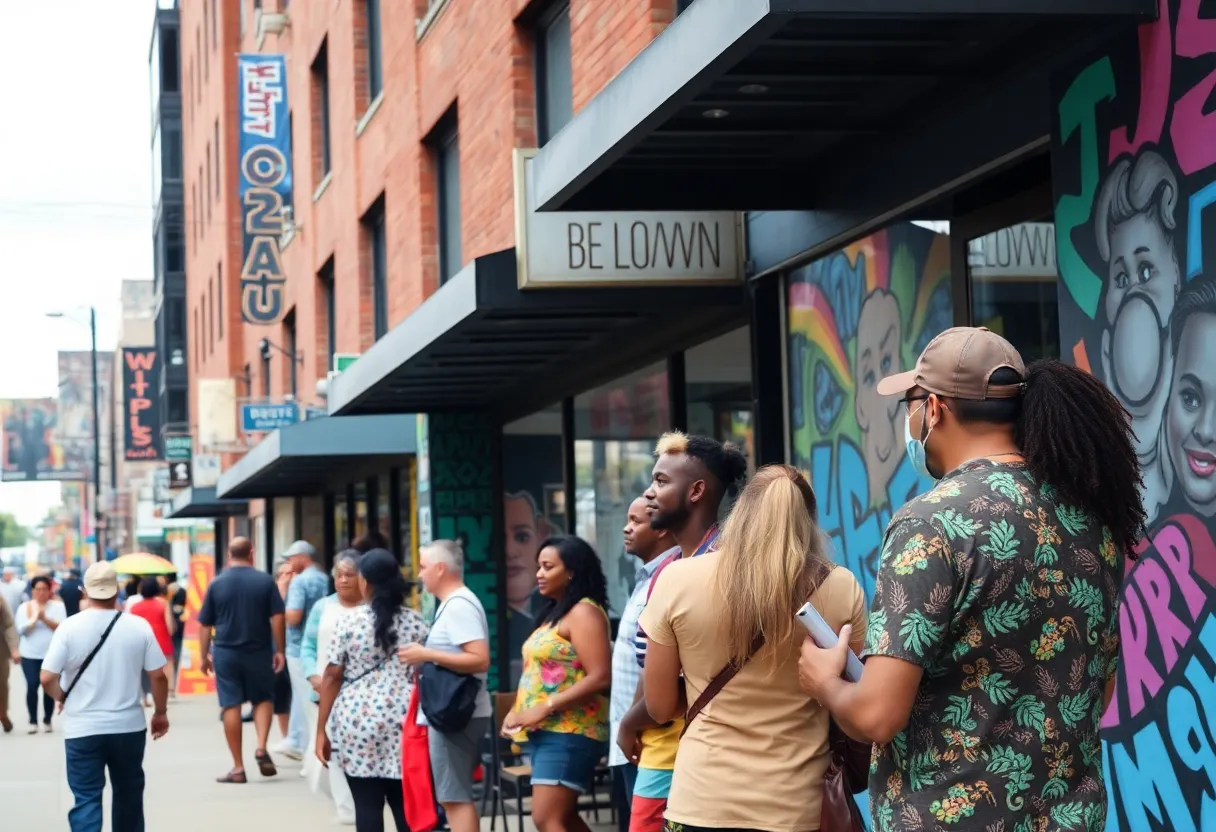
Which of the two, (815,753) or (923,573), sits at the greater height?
(923,573)

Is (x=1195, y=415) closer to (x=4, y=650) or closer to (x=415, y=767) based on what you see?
(x=415, y=767)

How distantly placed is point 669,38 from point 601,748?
129 inches

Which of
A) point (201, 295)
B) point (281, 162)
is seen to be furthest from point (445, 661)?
point (201, 295)

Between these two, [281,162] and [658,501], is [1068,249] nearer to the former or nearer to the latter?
[658,501]

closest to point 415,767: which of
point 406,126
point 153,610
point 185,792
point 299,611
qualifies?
point 185,792

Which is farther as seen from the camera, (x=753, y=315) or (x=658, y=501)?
(x=753, y=315)

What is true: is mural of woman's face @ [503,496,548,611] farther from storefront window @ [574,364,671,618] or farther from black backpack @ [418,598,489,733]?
black backpack @ [418,598,489,733]

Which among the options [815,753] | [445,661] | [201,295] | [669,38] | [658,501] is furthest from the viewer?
[201,295]

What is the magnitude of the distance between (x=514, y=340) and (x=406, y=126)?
667 cm

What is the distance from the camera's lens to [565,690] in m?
7.79

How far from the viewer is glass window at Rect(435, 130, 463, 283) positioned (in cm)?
1711

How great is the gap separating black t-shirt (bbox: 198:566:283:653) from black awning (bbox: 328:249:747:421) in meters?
1.63

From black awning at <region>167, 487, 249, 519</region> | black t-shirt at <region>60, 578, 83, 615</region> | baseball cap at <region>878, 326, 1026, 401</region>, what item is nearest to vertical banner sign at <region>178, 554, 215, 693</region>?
black t-shirt at <region>60, 578, 83, 615</region>

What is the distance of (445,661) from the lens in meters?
8.44
